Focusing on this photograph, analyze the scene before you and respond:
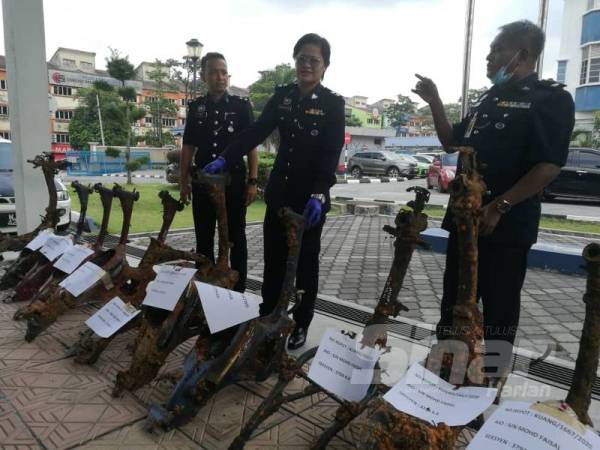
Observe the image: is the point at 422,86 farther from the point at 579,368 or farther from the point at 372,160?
the point at 372,160

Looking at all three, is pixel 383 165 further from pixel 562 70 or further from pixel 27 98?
pixel 27 98

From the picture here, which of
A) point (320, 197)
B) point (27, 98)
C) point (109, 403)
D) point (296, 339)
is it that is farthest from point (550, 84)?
point (27, 98)

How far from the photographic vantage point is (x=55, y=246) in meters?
3.43

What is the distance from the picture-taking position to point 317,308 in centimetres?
371

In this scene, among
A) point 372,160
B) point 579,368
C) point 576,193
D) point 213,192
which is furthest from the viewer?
point 372,160

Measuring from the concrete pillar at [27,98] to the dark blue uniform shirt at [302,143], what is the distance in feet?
8.68

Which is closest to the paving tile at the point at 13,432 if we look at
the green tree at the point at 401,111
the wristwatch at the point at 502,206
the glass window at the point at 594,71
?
the wristwatch at the point at 502,206

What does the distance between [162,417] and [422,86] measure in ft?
6.37

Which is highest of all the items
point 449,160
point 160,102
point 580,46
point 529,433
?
point 580,46

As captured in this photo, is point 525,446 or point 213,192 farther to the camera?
point 213,192

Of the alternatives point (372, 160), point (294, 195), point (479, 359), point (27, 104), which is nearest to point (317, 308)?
point (294, 195)

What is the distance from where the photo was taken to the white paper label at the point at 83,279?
2.80 meters

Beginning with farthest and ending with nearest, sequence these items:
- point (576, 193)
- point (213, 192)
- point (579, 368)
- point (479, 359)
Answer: point (576, 193) < point (213, 192) < point (479, 359) < point (579, 368)

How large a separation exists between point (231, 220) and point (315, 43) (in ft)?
4.28
